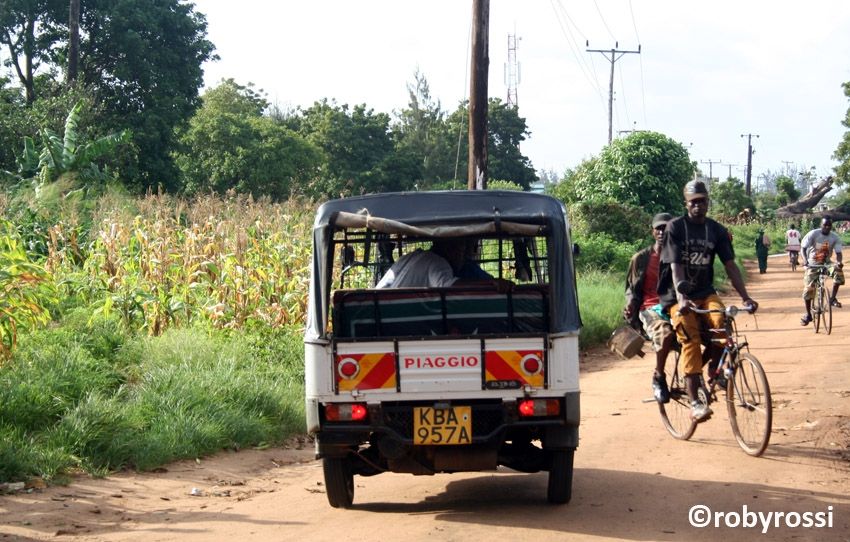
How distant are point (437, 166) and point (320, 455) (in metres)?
65.1

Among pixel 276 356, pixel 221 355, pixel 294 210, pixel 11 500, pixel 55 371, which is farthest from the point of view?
pixel 294 210

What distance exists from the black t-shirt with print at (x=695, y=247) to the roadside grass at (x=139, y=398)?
13.8 feet

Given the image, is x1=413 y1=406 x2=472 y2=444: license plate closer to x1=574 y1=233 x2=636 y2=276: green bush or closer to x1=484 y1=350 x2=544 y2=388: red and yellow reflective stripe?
x1=484 y1=350 x2=544 y2=388: red and yellow reflective stripe

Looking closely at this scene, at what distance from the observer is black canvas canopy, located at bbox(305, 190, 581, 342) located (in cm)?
699

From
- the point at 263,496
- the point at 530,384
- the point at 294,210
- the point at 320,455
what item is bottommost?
the point at 263,496

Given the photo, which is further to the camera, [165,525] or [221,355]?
[221,355]

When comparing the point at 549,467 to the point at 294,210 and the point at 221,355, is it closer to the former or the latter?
the point at 221,355

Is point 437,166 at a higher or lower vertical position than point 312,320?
higher

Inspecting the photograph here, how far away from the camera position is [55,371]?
987 centimetres

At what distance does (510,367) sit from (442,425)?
0.57 meters

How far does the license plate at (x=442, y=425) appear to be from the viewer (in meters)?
6.70

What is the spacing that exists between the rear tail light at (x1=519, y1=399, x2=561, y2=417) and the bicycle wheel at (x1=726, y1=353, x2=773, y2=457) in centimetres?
215

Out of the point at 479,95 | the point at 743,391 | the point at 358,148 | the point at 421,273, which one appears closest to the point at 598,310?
the point at 479,95

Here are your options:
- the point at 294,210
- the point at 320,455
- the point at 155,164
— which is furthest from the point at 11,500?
the point at 155,164
